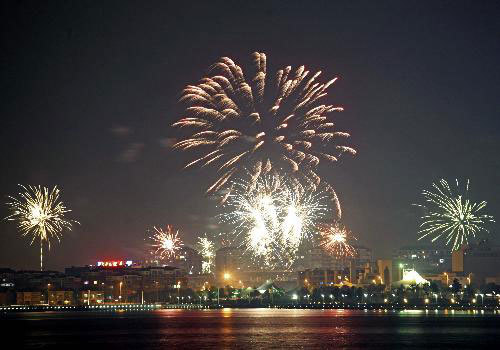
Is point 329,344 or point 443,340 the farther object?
point 443,340

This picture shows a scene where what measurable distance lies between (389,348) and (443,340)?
18.3m

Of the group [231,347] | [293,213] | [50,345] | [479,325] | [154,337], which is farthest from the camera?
[479,325]

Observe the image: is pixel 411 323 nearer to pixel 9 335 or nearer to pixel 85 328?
pixel 85 328

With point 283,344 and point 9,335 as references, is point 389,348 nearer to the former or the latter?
point 283,344

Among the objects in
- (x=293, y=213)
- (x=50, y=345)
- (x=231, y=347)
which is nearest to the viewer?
(x=231, y=347)

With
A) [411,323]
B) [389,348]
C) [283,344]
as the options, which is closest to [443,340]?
[389,348]

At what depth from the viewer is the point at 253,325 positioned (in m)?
179

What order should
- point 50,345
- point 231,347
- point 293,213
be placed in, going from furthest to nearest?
point 293,213 < point 50,345 < point 231,347

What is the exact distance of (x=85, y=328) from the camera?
7160 inches

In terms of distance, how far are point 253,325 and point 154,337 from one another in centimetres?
3529

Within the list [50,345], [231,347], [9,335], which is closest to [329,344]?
[231,347]

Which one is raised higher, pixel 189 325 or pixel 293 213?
pixel 293 213

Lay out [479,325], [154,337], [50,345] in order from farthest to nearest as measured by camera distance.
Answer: [479,325], [154,337], [50,345]

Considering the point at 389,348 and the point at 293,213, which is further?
the point at 293,213
